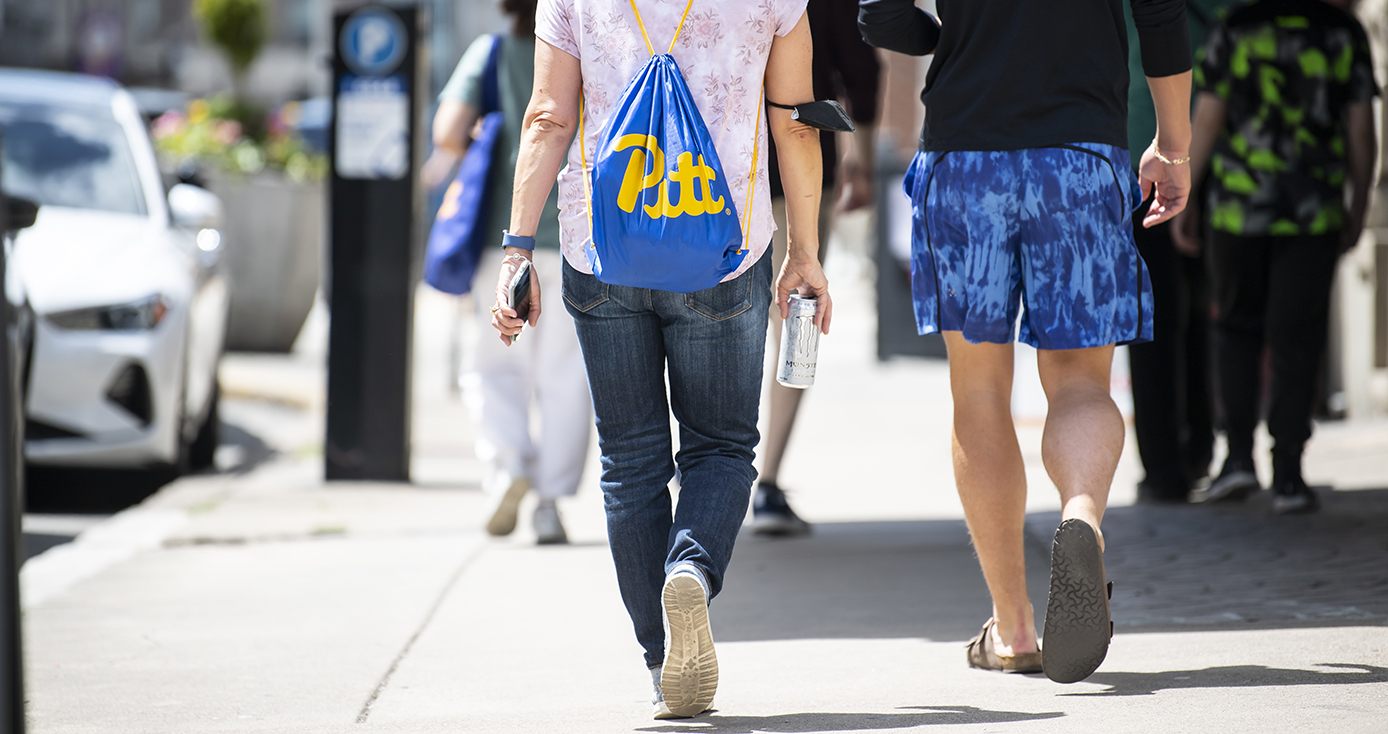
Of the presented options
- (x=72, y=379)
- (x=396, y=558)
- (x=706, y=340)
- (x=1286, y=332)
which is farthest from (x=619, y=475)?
(x=72, y=379)

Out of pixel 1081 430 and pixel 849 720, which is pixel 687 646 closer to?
pixel 849 720

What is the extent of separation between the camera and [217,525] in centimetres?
625

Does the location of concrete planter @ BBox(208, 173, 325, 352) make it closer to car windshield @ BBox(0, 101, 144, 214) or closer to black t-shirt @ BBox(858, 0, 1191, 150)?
car windshield @ BBox(0, 101, 144, 214)

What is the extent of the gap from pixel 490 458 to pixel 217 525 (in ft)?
3.91

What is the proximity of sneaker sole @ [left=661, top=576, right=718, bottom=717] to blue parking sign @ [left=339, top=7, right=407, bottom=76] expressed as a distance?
14.9 feet

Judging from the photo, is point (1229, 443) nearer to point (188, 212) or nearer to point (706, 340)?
point (706, 340)

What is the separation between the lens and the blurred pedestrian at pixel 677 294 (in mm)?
3213

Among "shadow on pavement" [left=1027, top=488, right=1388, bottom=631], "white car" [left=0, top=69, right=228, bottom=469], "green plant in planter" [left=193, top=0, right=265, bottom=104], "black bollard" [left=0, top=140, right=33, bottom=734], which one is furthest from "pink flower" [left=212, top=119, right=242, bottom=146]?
"green plant in planter" [left=193, top=0, right=265, bottom=104]

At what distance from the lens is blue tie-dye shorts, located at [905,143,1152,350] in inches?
135

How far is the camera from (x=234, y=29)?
34750 mm

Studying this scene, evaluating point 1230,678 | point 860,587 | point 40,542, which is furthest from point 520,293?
point 40,542

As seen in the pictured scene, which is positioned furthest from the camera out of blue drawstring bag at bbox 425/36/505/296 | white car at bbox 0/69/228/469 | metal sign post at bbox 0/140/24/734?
white car at bbox 0/69/228/469

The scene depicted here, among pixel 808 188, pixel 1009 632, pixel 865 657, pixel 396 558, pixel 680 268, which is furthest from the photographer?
pixel 396 558

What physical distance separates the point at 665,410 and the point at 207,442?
5327mm
